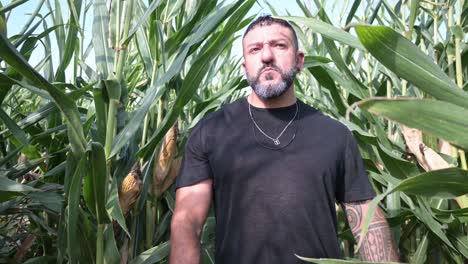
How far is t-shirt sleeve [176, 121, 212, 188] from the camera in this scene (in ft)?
3.84

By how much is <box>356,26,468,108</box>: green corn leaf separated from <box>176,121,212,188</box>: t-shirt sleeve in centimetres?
70

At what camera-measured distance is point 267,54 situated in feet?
3.72

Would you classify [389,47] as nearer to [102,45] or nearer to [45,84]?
[45,84]

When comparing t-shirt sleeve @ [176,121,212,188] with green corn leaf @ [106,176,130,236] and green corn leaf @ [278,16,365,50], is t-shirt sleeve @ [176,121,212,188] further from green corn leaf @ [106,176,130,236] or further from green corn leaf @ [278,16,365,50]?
green corn leaf @ [278,16,365,50]

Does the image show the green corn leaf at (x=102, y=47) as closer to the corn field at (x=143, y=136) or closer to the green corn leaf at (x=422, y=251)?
the corn field at (x=143, y=136)

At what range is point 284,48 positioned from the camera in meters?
1.16

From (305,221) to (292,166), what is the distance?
0.12 meters

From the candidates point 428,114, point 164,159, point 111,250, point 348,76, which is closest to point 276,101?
point 348,76

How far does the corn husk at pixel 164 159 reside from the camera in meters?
1.18

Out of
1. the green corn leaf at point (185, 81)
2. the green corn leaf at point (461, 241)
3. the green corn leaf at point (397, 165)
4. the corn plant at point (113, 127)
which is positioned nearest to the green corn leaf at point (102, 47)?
the corn plant at point (113, 127)

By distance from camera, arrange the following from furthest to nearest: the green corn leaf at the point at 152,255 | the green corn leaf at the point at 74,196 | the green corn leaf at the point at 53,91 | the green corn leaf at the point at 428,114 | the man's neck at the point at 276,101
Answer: the man's neck at the point at 276,101
the green corn leaf at the point at 152,255
the green corn leaf at the point at 74,196
the green corn leaf at the point at 53,91
the green corn leaf at the point at 428,114

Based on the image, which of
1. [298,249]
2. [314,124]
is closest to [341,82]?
[314,124]

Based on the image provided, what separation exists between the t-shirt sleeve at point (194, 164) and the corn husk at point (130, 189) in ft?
A: 0.44

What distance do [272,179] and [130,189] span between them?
30 cm
